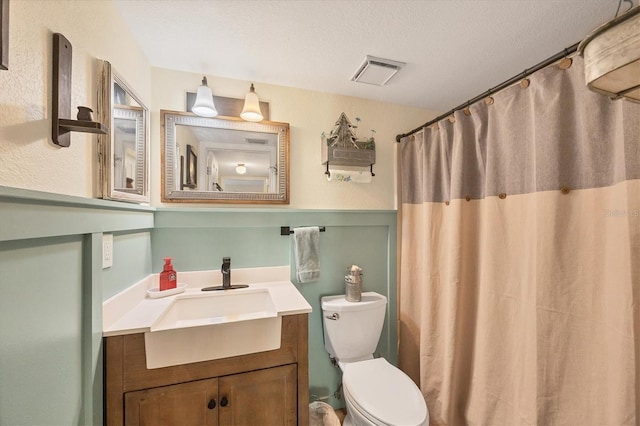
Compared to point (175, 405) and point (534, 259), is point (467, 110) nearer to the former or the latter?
point (534, 259)

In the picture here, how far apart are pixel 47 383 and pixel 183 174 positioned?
106cm

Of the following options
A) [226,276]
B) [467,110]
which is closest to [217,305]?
[226,276]

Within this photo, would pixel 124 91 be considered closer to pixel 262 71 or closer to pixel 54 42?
pixel 54 42

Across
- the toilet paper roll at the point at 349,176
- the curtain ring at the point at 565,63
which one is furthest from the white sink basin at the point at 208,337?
the curtain ring at the point at 565,63

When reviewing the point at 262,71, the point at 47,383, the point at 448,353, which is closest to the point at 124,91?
the point at 262,71

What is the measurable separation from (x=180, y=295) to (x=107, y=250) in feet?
1.57

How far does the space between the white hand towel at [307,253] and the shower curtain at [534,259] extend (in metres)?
0.70

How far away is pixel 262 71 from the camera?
1485 millimetres

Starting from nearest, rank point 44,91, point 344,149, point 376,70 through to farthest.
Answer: point 44,91
point 376,70
point 344,149

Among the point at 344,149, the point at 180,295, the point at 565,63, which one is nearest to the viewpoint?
the point at 565,63

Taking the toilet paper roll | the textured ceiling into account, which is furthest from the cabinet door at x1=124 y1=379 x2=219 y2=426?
the textured ceiling

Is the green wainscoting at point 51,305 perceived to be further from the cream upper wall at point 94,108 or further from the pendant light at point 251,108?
the pendant light at point 251,108

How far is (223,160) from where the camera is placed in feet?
5.00

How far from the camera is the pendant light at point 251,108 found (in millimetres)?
1464
